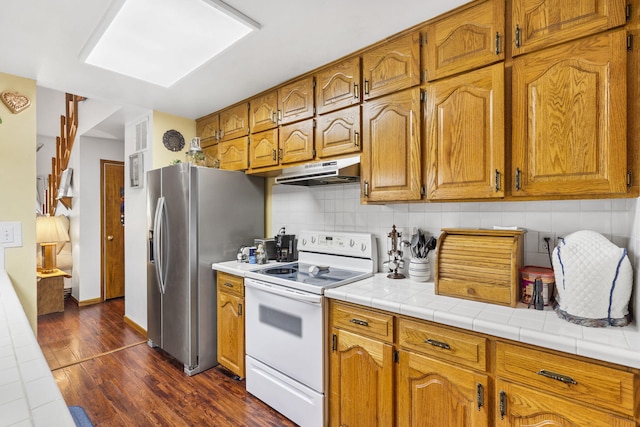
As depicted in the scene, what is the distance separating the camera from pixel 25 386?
750 mm

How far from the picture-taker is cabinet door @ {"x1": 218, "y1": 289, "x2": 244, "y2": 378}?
2.40m

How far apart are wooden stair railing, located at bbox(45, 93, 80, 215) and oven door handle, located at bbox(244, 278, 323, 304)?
3.70 meters

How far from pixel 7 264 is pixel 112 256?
2.61 m

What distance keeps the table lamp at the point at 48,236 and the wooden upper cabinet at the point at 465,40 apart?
4932 mm

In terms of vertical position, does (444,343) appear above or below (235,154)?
below

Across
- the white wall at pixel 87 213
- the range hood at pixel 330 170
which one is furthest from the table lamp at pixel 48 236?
the range hood at pixel 330 170

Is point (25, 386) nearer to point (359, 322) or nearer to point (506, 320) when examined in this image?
point (359, 322)

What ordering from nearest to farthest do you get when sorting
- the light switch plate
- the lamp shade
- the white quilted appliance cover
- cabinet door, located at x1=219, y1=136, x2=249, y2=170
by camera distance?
the white quilted appliance cover
the light switch plate
cabinet door, located at x1=219, y1=136, x2=249, y2=170
the lamp shade

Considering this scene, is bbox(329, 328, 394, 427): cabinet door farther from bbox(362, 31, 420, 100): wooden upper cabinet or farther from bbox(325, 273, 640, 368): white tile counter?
bbox(362, 31, 420, 100): wooden upper cabinet

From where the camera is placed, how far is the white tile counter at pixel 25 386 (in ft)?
2.07

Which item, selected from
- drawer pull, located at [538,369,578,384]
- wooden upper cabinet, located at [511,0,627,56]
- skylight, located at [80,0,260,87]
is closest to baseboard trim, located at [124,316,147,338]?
skylight, located at [80,0,260,87]

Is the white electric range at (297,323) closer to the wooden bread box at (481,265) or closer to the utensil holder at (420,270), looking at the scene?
the utensil holder at (420,270)

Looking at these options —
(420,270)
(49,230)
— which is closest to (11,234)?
(49,230)

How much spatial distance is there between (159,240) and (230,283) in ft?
2.78
